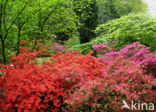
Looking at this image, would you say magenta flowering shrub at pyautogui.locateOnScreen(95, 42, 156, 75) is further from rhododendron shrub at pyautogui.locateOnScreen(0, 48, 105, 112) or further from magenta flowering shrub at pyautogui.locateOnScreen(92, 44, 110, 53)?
rhododendron shrub at pyautogui.locateOnScreen(0, 48, 105, 112)

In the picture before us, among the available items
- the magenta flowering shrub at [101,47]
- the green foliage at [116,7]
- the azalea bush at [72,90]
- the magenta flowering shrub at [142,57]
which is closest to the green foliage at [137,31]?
the magenta flowering shrub at [101,47]

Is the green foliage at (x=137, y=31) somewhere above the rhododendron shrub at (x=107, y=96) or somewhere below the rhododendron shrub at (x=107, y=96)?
above

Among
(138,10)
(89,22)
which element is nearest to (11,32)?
(89,22)

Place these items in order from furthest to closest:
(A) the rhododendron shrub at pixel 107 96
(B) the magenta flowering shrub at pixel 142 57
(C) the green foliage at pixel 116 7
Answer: (C) the green foliage at pixel 116 7 → (B) the magenta flowering shrub at pixel 142 57 → (A) the rhododendron shrub at pixel 107 96

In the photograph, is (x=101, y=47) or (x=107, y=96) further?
(x=101, y=47)

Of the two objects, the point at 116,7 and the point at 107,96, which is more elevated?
the point at 116,7

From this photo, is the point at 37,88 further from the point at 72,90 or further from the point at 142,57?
the point at 142,57

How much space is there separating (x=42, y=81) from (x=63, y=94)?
1.71 feet

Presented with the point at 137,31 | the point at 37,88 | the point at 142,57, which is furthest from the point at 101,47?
the point at 37,88

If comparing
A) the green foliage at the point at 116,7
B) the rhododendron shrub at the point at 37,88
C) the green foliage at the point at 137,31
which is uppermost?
the green foliage at the point at 116,7

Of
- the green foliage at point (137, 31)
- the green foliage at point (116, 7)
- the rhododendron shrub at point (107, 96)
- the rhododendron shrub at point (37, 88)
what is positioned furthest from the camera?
the green foliage at point (116, 7)

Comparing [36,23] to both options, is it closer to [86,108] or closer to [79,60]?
[79,60]

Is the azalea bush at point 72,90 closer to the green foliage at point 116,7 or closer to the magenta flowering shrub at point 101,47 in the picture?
the magenta flowering shrub at point 101,47

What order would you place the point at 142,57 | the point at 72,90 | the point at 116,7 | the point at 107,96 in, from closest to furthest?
the point at 107,96 → the point at 72,90 → the point at 142,57 → the point at 116,7
